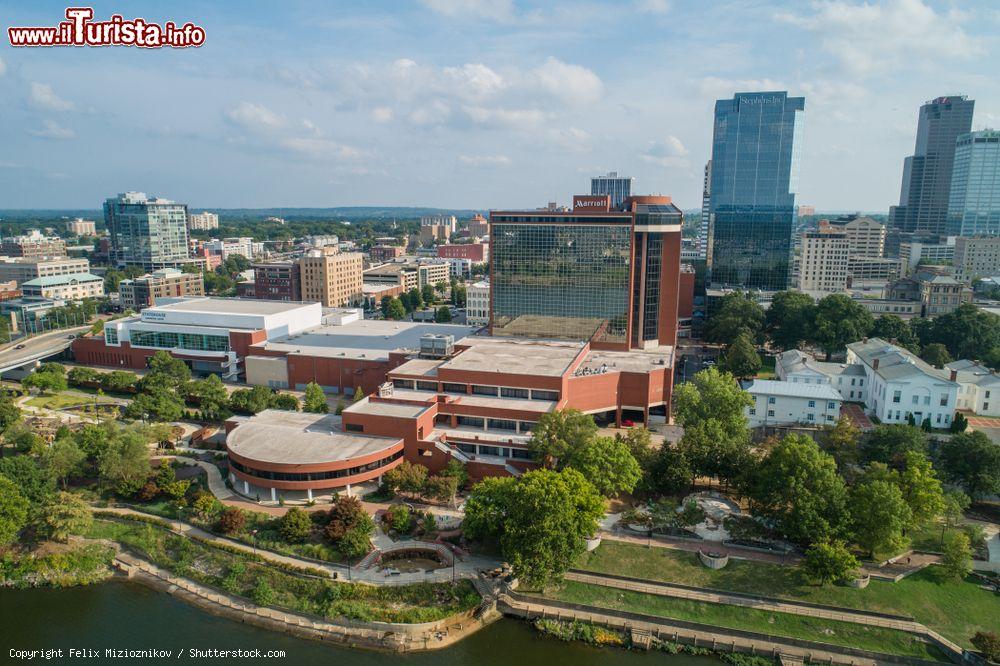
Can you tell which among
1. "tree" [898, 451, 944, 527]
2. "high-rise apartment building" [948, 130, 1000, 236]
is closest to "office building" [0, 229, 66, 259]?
"tree" [898, 451, 944, 527]

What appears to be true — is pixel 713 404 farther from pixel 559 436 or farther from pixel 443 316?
pixel 443 316

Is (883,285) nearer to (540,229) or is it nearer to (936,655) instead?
(540,229)

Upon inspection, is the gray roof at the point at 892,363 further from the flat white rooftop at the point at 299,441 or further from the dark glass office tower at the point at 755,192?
the dark glass office tower at the point at 755,192

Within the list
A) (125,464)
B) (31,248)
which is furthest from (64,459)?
(31,248)

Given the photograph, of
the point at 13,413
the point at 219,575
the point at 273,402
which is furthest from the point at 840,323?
the point at 13,413

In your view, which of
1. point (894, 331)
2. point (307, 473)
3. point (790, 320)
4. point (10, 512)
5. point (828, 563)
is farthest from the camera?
point (790, 320)

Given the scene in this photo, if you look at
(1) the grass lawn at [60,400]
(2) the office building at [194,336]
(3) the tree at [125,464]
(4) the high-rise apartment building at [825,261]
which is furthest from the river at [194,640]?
(4) the high-rise apartment building at [825,261]
